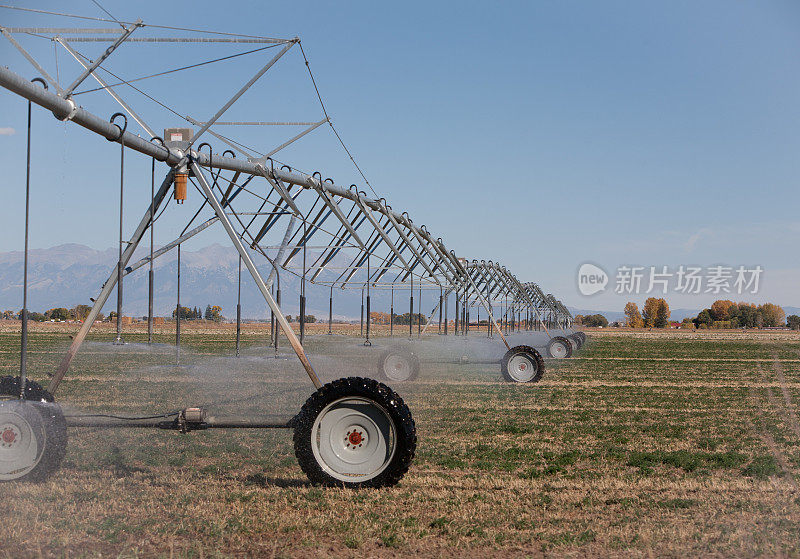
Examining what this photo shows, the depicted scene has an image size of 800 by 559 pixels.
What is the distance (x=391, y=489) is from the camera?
824 cm

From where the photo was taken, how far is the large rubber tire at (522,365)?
22547 millimetres

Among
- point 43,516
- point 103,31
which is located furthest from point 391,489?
point 103,31

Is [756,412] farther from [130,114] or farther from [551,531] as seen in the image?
[130,114]

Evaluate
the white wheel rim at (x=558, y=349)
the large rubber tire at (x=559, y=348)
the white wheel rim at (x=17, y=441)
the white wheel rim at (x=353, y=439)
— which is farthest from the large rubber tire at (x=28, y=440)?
the white wheel rim at (x=558, y=349)

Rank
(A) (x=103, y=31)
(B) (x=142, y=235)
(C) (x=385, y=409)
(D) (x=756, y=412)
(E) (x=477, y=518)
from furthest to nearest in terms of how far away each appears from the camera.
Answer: (D) (x=756, y=412) < (B) (x=142, y=235) < (A) (x=103, y=31) < (C) (x=385, y=409) < (E) (x=477, y=518)

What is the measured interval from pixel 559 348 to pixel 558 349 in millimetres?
77

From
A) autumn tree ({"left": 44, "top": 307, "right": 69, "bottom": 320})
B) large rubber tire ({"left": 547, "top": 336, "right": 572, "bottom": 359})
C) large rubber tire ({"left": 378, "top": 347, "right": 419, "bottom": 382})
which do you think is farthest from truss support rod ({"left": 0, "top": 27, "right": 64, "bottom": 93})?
autumn tree ({"left": 44, "top": 307, "right": 69, "bottom": 320})

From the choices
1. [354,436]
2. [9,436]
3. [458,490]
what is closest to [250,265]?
[354,436]

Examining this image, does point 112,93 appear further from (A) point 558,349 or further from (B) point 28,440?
(A) point 558,349

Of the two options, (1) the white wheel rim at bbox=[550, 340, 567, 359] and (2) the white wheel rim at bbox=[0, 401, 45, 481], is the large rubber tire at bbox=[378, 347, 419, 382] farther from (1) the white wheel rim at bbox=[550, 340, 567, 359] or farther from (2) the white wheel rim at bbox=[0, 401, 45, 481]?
(1) the white wheel rim at bbox=[550, 340, 567, 359]

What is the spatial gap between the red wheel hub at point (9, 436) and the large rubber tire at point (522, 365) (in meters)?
15.9

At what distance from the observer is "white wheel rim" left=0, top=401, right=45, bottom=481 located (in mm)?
8227

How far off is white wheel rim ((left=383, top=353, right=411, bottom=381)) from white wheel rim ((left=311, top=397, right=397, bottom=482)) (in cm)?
1308

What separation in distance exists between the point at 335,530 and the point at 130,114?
649 centimetres
